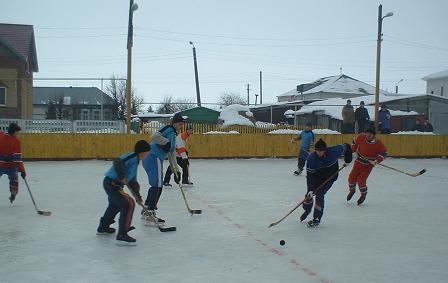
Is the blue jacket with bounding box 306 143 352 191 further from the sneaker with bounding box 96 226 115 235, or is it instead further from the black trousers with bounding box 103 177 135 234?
the sneaker with bounding box 96 226 115 235

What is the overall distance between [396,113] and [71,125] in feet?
59.4

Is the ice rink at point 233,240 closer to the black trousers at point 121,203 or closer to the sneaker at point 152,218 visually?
the sneaker at point 152,218

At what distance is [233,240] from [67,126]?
1402 centimetres

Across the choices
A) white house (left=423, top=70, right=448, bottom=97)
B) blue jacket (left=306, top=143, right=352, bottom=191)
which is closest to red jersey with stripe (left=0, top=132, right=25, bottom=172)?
blue jacket (left=306, top=143, right=352, bottom=191)

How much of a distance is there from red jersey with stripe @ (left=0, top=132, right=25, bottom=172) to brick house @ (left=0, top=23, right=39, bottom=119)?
64.6ft

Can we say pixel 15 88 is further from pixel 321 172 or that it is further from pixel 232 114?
pixel 321 172

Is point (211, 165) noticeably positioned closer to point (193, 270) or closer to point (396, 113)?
point (193, 270)

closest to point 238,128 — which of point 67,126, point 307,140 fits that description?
point 67,126

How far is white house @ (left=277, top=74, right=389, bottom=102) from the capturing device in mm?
52750

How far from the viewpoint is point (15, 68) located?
1264 inches

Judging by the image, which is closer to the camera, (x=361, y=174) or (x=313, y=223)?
(x=313, y=223)

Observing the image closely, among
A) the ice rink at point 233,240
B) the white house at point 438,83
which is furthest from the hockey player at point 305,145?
the white house at point 438,83

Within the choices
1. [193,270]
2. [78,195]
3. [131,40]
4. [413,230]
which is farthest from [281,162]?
[193,270]

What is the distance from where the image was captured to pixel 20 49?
32.8 metres
